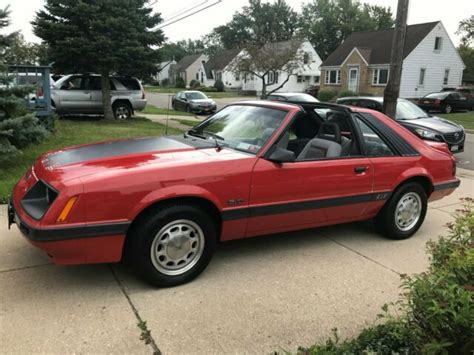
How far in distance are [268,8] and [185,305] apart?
8347cm

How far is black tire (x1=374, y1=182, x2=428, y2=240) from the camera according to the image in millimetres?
4926

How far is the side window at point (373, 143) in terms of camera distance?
4871 mm

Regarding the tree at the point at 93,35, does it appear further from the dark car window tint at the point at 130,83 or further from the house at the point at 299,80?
the house at the point at 299,80

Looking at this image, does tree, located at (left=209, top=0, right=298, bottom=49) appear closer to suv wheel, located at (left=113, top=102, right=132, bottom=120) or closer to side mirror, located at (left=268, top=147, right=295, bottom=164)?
suv wheel, located at (left=113, top=102, right=132, bottom=120)

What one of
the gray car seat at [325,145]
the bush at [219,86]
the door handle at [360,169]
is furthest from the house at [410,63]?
the door handle at [360,169]

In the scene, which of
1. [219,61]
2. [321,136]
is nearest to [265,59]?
[321,136]

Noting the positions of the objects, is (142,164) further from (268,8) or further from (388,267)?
(268,8)

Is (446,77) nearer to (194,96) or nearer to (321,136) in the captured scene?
(194,96)

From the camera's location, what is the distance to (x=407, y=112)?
11586 millimetres

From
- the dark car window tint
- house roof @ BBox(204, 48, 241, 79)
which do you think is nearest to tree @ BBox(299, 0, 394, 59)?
house roof @ BBox(204, 48, 241, 79)

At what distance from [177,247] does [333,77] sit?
4138 cm

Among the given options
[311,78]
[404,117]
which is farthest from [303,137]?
[311,78]

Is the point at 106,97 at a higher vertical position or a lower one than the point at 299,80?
lower

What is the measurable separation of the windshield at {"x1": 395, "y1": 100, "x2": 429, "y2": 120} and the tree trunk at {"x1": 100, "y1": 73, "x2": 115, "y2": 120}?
9.76 m
